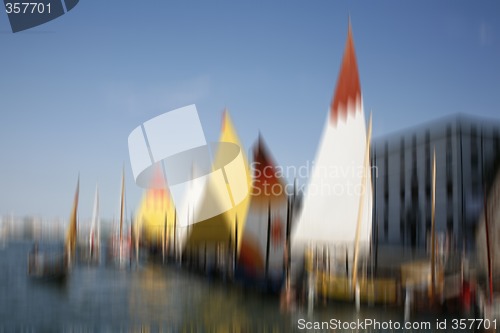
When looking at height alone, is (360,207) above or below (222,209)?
above

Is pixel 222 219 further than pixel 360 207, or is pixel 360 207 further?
pixel 222 219

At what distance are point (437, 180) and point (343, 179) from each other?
127 feet

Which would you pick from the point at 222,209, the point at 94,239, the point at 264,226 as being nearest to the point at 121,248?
the point at 94,239

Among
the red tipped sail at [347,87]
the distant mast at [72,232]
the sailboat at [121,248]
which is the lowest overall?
the sailboat at [121,248]

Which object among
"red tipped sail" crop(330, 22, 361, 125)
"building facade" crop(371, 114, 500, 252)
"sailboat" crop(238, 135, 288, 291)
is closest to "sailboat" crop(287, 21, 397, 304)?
"red tipped sail" crop(330, 22, 361, 125)

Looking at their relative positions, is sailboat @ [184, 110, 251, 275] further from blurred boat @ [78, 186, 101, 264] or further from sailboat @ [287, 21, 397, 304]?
blurred boat @ [78, 186, 101, 264]

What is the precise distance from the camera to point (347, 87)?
2627 centimetres

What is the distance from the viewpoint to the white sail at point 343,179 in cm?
2545

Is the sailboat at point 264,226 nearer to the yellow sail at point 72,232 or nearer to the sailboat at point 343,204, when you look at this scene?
the sailboat at point 343,204

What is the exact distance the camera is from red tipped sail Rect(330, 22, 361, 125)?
1025 inches

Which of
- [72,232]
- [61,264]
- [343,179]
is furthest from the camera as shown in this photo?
[72,232]

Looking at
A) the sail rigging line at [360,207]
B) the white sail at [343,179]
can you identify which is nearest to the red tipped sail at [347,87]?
the white sail at [343,179]

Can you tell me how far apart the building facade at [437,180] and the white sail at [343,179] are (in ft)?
103

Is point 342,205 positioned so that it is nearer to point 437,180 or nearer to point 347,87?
point 347,87
